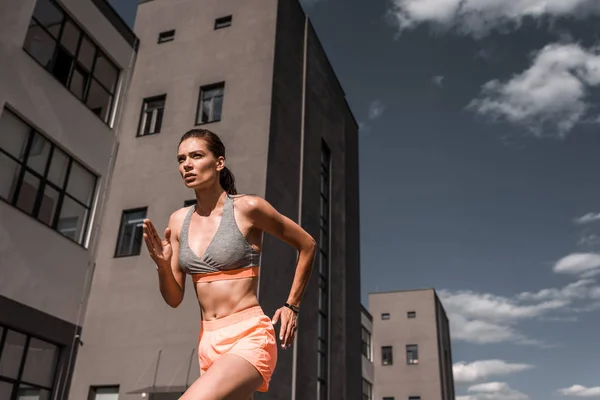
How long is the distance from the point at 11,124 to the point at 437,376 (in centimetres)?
4391

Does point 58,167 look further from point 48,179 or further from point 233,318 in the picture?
point 233,318

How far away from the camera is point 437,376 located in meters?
49.6

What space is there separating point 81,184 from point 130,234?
3.83 metres

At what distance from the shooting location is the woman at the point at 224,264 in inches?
121

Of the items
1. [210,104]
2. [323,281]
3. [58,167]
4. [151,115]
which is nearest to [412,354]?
[323,281]

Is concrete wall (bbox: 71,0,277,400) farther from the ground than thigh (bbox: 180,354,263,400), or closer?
farther from the ground

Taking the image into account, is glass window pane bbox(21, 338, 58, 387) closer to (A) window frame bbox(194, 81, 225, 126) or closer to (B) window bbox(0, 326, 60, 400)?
(B) window bbox(0, 326, 60, 400)

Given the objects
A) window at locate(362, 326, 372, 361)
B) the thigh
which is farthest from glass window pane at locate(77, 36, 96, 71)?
window at locate(362, 326, 372, 361)

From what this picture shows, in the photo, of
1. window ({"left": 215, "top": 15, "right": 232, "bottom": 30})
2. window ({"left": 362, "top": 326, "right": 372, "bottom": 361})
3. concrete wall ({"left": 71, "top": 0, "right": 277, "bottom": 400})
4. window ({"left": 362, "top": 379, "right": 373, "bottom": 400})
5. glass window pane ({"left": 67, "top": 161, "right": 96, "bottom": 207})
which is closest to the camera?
glass window pane ({"left": 67, "top": 161, "right": 96, "bottom": 207})

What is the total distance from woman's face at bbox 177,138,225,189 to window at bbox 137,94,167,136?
18.3 m

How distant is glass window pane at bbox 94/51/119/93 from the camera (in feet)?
57.6

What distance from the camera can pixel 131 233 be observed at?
19.5 meters

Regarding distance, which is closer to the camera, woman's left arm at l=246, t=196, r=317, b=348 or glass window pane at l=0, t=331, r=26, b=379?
woman's left arm at l=246, t=196, r=317, b=348

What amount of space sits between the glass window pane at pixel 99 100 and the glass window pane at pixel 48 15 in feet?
6.63
